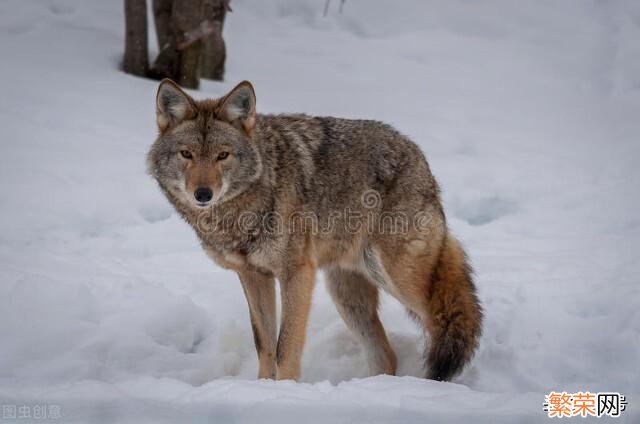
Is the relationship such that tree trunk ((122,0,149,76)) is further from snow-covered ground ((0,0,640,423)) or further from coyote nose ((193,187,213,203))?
coyote nose ((193,187,213,203))

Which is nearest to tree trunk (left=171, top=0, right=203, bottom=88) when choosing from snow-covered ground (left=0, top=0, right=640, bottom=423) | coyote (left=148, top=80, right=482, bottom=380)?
snow-covered ground (left=0, top=0, right=640, bottom=423)

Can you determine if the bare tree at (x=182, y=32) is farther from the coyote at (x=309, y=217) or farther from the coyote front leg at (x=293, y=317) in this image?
the coyote front leg at (x=293, y=317)

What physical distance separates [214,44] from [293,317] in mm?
6681

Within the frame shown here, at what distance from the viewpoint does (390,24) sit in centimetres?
1387

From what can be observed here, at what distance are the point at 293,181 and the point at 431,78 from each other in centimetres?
783

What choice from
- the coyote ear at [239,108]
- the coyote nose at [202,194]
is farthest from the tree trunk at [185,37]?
the coyote nose at [202,194]

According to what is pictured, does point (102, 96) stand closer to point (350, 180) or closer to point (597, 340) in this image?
point (350, 180)

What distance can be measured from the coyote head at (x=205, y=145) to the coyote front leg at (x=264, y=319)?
0.71 m

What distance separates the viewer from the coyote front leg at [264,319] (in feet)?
15.4

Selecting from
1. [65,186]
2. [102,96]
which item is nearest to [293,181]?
[65,186]

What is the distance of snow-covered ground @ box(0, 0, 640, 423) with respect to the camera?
3896 millimetres

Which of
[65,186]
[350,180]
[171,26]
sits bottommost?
[65,186]

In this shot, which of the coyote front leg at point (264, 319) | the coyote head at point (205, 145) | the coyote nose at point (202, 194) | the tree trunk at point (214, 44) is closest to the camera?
the coyote nose at point (202, 194)

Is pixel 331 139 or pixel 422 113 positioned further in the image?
pixel 422 113
